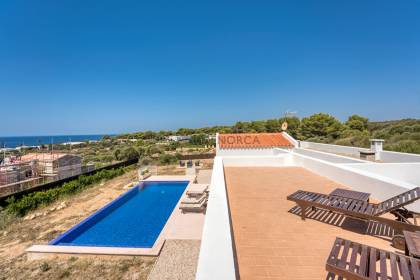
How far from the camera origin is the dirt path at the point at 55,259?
5338 millimetres

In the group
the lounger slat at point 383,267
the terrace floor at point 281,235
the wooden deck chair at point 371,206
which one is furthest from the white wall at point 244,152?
the lounger slat at point 383,267

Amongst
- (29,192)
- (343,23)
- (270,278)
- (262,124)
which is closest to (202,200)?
(270,278)

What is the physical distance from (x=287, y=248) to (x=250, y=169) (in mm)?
6221

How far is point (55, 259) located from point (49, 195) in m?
7.09

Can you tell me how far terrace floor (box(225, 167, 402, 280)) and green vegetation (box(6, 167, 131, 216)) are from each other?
10326 millimetres

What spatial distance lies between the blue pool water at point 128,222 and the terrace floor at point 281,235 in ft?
13.1

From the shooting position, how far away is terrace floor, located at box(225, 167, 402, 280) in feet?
9.21

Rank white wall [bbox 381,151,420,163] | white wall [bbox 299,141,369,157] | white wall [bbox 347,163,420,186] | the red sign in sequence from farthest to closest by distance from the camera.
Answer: the red sign, white wall [bbox 299,141,369,157], white wall [bbox 381,151,420,163], white wall [bbox 347,163,420,186]

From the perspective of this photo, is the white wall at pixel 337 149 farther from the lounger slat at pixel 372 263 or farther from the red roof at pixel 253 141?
the lounger slat at pixel 372 263

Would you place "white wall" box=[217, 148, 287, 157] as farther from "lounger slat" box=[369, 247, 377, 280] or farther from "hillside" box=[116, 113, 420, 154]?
"lounger slat" box=[369, 247, 377, 280]

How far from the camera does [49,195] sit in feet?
38.2

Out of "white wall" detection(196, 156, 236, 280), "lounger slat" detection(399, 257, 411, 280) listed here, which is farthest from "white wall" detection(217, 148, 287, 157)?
"lounger slat" detection(399, 257, 411, 280)

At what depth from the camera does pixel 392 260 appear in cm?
224

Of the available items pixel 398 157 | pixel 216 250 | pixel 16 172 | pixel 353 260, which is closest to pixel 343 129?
pixel 398 157
